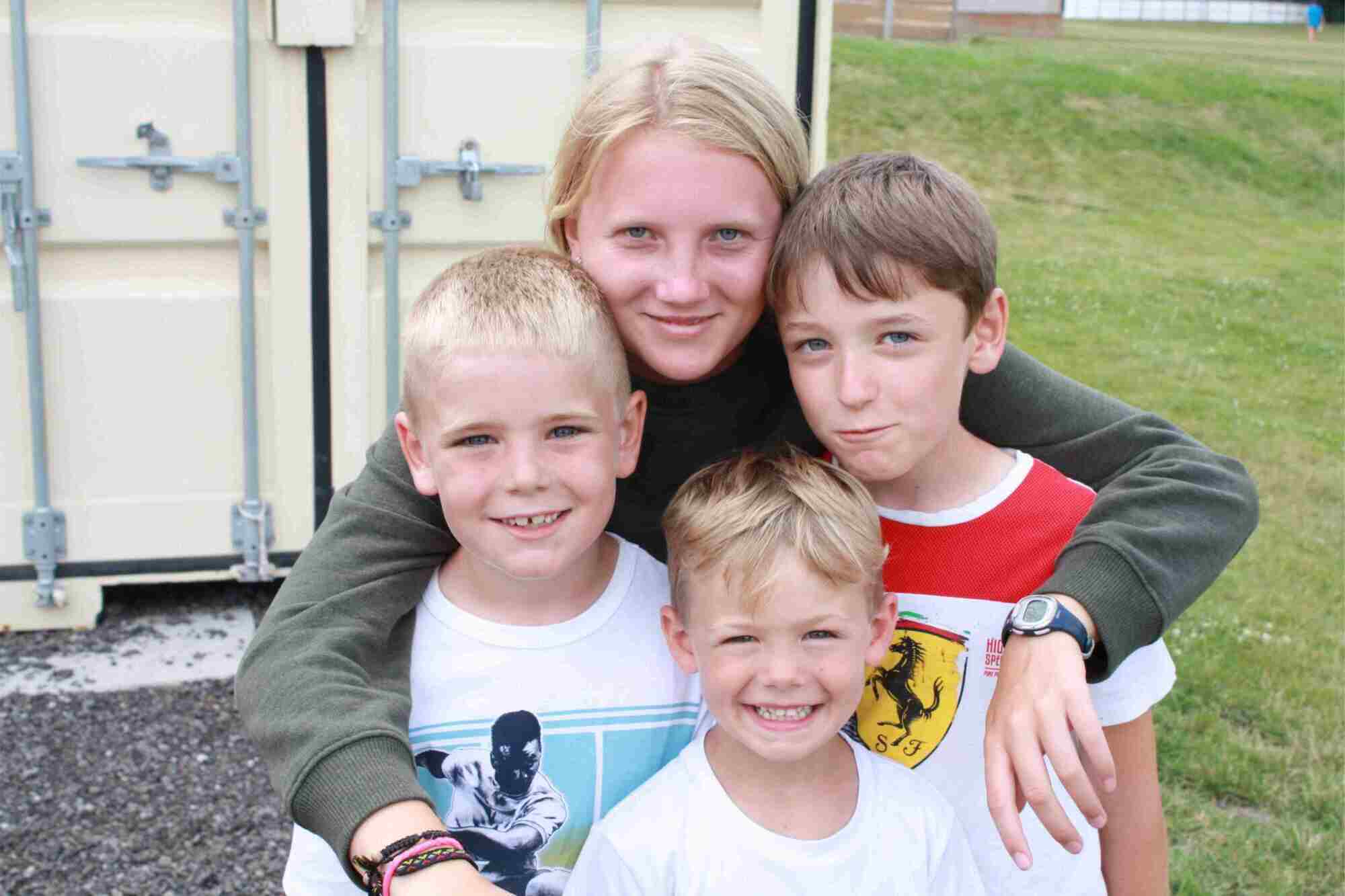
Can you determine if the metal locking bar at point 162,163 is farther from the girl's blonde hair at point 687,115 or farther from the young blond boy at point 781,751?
the young blond boy at point 781,751

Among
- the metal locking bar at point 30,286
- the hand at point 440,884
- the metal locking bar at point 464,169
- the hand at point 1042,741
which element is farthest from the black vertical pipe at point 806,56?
the hand at point 440,884

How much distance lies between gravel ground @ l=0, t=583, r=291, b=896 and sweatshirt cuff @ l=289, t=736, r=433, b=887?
1.80 meters

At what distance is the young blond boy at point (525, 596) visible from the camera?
1.73 metres

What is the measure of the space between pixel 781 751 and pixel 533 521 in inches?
16.0

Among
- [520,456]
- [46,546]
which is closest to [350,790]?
[520,456]

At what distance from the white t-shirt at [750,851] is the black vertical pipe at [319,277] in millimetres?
2470

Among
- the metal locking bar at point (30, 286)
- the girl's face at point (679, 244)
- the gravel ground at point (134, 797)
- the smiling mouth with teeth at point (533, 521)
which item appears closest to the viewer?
the smiling mouth with teeth at point (533, 521)

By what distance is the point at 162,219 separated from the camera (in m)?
4.03

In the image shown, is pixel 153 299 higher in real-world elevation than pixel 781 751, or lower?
higher

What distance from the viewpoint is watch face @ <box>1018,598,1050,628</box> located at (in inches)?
65.2

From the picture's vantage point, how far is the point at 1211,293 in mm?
10898

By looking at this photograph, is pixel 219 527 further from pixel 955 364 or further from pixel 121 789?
pixel 955 364

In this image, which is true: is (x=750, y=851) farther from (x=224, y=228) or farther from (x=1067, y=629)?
(x=224, y=228)

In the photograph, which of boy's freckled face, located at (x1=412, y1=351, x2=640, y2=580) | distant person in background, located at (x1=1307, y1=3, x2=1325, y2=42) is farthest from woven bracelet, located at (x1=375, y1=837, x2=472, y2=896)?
distant person in background, located at (x1=1307, y1=3, x2=1325, y2=42)
